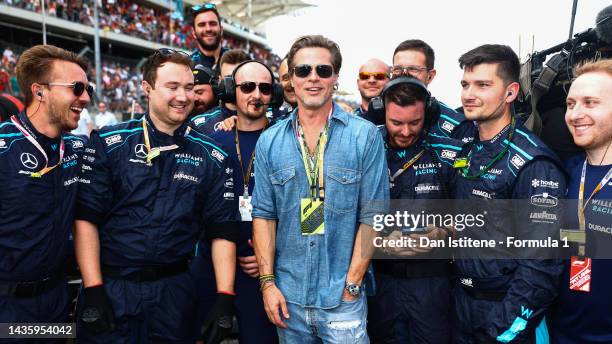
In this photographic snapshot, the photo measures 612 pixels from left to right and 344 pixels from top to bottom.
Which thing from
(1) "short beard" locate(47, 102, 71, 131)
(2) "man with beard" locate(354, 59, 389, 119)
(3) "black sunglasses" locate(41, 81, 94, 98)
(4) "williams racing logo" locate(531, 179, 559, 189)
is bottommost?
(4) "williams racing logo" locate(531, 179, 559, 189)

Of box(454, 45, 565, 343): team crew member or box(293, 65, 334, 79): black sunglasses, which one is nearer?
box(454, 45, 565, 343): team crew member

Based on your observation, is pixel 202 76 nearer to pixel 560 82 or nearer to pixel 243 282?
pixel 243 282

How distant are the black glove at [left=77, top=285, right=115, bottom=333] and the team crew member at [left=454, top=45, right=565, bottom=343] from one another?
2045 millimetres

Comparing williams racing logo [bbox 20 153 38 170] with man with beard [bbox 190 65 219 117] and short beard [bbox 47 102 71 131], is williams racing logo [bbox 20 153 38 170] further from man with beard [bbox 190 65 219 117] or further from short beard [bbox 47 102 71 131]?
man with beard [bbox 190 65 219 117]

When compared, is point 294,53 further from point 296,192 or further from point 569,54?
point 569,54

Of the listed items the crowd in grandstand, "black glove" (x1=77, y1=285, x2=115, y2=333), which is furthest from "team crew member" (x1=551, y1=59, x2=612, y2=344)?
the crowd in grandstand

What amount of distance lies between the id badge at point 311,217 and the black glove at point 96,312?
119 cm

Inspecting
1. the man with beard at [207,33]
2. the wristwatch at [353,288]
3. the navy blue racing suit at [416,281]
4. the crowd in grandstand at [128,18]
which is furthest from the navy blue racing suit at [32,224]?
the crowd in grandstand at [128,18]

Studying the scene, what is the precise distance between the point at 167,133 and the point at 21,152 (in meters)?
0.80

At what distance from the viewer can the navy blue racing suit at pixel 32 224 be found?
241 cm

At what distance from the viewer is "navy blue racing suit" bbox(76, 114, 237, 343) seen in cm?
259

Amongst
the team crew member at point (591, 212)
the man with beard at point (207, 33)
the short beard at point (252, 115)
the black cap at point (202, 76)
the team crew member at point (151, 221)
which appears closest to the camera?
the team crew member at point (591, 212)

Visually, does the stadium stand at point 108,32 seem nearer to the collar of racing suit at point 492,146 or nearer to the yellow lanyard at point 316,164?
the yellow lanyard at point 316,164

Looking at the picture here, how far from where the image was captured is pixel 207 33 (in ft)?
18.4
